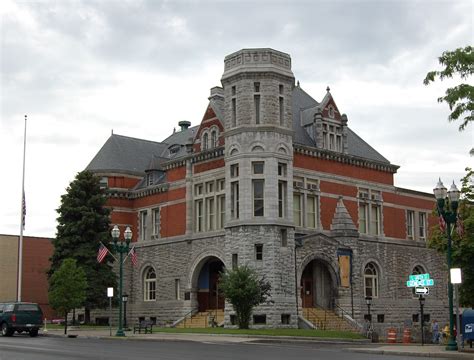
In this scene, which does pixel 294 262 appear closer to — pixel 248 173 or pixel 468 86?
pixel 248 173

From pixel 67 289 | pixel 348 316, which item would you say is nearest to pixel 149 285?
pixel 67 289

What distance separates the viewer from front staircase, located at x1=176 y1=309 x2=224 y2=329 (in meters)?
46.4

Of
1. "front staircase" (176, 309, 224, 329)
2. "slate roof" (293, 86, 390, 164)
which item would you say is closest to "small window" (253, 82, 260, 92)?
"slate roof" (293, 86, 390, 164)

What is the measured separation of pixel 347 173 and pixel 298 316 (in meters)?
12.6

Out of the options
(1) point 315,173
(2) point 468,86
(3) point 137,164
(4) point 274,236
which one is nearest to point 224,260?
(4) point 274,236

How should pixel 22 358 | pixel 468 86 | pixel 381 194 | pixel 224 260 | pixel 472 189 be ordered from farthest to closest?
pixel 381 194 → pixel 224 260 → pixel 472 189 → pixel 468 86 → pixel 22 358

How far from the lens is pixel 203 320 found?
47719 mm

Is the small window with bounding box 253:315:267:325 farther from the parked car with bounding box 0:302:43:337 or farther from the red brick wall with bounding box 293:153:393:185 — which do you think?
the parked car with bounding box 0:302:43:337

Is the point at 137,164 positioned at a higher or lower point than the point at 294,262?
higher

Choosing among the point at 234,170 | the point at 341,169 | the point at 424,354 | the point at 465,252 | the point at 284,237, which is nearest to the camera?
the point at 424,354

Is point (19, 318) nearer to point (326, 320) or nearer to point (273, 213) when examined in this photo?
point (273, 213)

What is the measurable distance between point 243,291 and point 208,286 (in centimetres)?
1193

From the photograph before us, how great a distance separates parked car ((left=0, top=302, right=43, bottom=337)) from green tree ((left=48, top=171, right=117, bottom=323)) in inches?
518

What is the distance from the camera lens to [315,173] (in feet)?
161
